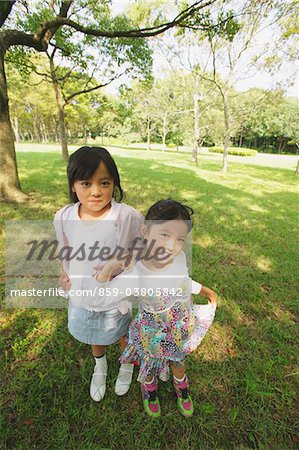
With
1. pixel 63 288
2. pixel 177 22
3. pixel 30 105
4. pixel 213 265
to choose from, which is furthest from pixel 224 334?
pixel 30 105

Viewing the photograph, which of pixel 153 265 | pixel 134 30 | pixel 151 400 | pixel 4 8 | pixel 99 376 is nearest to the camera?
pixel 153 265

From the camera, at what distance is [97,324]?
1.51 meters

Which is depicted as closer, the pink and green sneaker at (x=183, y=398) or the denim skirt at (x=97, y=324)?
the denim skirt at (x=97, y=324)

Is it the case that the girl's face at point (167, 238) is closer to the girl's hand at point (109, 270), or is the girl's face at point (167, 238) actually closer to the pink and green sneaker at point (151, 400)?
the girl's hand at point (109, 270)

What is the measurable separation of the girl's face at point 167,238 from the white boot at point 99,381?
1.07 metres

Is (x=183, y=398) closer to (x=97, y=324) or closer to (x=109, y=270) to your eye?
(x=97, y=324)

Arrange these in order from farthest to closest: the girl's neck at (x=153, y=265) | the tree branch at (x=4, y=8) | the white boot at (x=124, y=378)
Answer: the tree branch at (x=4, y=8) → the white boot at (x=124, y=378) → the girl's neck at (x=153, y=265)

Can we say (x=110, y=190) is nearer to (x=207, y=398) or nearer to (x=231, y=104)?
(x=207, y=398)

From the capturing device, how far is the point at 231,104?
17938mm

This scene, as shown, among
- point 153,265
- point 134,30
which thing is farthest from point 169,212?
point 134,30

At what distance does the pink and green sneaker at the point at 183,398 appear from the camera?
1.62m

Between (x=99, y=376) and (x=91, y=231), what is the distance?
1179 mm

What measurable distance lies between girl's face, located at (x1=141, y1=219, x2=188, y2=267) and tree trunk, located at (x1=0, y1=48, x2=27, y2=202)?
4977 millimetres

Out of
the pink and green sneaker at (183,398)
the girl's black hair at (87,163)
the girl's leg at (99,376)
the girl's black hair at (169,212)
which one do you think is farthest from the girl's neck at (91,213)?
the pink and green sneaker at (183,398)
